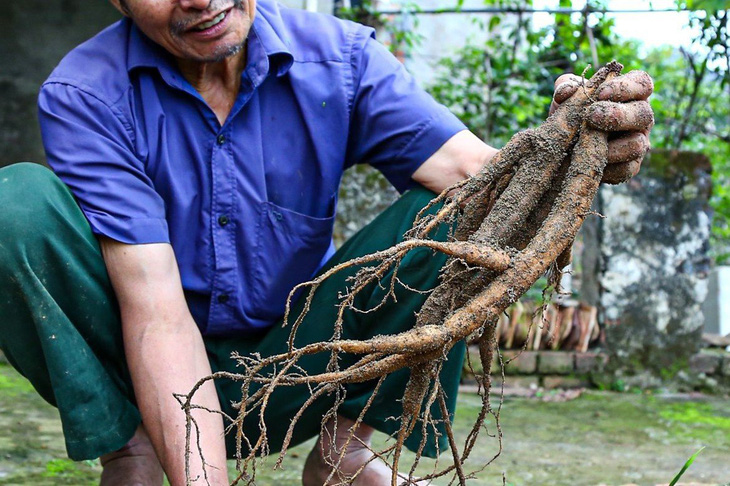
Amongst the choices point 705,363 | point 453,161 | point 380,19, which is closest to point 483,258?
point 453,161

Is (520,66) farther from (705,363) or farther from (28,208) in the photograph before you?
(28,208)

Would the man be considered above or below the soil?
above

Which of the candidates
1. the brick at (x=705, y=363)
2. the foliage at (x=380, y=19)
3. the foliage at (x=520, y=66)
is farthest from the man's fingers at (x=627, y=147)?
the foliage at (x=380, y=19)

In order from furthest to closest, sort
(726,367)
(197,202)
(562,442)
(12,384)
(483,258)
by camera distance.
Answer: (726,367) → (12,384) → (562,442) → (197,202) → (483,258)

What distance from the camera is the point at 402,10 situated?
5168mm

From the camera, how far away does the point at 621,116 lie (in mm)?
1485

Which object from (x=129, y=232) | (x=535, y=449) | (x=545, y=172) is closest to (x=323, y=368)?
(x=129, y=232)

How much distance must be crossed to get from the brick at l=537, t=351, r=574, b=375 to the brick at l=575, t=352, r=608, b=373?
0.03m

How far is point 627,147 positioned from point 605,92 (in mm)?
112

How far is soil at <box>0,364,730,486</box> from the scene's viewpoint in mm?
2406

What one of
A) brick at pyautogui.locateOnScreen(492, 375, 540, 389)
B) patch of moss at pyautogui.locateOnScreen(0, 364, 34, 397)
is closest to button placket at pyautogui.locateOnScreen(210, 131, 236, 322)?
patch of moss at pyautogui.locateOnScreen(0, 364, 34, 397)

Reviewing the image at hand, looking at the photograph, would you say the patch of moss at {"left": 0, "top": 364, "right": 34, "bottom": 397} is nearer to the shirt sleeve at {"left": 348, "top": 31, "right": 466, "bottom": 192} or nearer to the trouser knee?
the trouser knee

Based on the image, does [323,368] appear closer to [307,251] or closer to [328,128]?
[307,251]

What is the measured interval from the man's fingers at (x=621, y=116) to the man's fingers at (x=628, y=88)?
1cm
